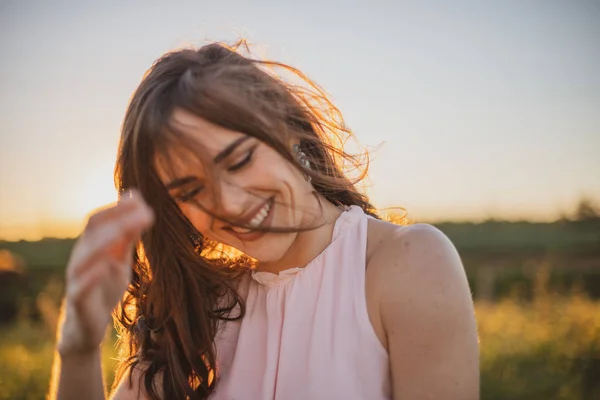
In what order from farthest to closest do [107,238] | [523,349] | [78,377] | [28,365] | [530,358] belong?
[28,365], [523,349], [530,358], [78,377], [107,238]

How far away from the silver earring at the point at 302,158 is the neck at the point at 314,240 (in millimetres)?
132

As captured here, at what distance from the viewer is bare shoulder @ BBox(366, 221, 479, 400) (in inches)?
77.5

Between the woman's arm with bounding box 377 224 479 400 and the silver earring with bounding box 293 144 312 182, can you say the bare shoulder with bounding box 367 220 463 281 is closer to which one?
the woman's arm with bounding box 377 224 479 400

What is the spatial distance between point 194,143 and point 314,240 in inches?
24.2

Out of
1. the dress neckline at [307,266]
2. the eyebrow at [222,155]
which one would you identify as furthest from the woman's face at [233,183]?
the dress neckline at [307,266]

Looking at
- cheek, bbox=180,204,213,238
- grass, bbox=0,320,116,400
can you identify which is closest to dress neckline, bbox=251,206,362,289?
cheek, bbox=180,204,213,238

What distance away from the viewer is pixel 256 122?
6.72ft

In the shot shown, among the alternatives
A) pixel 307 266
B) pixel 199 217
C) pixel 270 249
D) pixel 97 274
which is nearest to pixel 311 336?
pixel 307 266

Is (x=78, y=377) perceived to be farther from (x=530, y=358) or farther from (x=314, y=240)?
(x=530, y=358)

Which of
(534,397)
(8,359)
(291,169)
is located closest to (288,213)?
(291,169)

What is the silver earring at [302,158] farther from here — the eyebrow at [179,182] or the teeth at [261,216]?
the eyebrow at [179,182]

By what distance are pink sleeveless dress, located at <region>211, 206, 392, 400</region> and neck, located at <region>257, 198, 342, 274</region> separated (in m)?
0.03

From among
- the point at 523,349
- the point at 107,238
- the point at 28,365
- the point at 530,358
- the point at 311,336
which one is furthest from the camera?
the point at 28,365

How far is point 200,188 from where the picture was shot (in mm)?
2037
